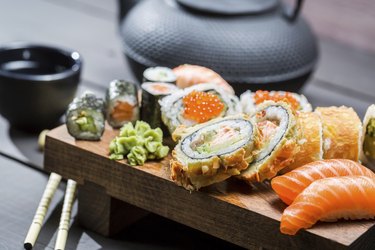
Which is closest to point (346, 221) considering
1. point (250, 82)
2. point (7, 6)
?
point (250, 82)

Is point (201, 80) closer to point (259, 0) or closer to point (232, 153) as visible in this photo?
point (232, 153)

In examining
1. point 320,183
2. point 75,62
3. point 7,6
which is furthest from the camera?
point 7,6

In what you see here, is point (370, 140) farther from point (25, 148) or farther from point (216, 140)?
point (25, 148)

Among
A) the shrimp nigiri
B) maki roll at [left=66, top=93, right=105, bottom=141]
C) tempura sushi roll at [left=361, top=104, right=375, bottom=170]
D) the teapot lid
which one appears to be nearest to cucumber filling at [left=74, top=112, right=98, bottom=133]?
maki roll at [left=66, top=93, right=105, bottom=141]

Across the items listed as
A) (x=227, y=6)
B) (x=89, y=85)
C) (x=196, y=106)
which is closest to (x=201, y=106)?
(x=196, y=106)

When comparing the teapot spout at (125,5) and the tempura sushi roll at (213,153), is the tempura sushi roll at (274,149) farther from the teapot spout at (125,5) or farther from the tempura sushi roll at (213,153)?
the teapot spout at (125,5)
